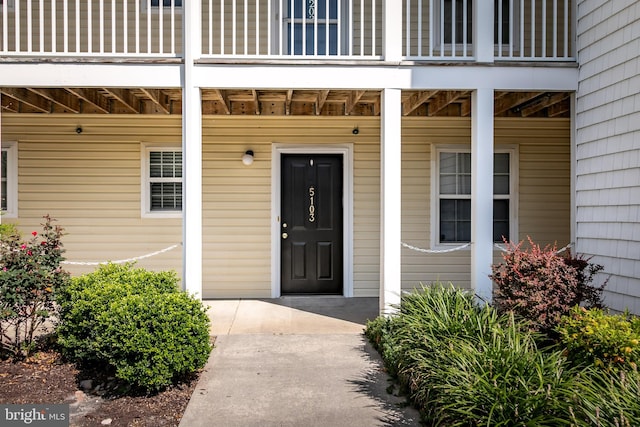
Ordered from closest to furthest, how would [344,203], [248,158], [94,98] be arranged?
1. [94,98]
2. [248,158]
3. [344,203]

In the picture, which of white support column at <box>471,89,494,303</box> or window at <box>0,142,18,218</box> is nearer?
white support column at <box>471,89,494,303</box>

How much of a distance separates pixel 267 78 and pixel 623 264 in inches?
158

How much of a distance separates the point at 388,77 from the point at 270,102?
225 cm

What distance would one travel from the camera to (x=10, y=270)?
4566 millimetres

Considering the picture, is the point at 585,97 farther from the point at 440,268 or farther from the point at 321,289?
the point at 321,289

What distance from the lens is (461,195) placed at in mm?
7691

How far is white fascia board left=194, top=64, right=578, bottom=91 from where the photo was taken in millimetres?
5492

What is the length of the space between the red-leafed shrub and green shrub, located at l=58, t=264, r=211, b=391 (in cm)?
274

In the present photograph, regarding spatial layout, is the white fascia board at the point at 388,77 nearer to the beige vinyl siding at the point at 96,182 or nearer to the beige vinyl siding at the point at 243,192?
the beige vinyl siding at the point at 243,192

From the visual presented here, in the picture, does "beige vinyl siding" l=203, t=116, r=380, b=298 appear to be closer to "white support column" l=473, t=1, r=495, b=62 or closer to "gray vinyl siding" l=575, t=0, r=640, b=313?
"white support column" l=473, t=1, r=495, b=62

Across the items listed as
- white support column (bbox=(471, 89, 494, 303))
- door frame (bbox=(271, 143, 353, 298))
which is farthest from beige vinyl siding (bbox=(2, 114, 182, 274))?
white support column (bbox=(471, 89, 494, 303))

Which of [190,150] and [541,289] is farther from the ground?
[190,150]

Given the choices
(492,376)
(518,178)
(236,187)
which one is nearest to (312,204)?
(236,187)

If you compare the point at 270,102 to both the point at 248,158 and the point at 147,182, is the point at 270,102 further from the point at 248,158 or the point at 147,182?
the point at 147,182
